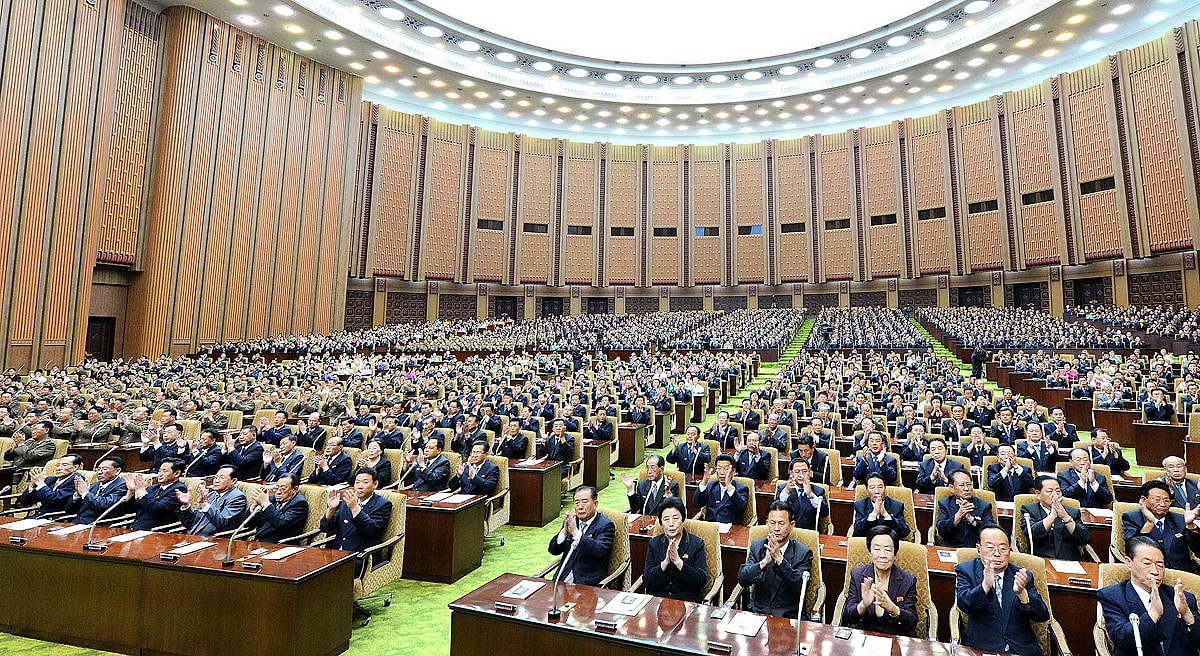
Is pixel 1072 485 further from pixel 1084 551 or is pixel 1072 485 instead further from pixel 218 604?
pixel 218 604

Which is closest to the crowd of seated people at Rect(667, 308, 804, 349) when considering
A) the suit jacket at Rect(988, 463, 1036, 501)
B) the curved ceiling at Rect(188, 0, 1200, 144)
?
the curved ceiling at Rect(188, 0, 1200, 144)

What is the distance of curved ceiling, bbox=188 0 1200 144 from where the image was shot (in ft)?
71.1

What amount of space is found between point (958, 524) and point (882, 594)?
1.67 meters

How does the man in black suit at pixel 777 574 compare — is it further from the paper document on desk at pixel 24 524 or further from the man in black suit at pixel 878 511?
the paper document on desk at pixel 24 524

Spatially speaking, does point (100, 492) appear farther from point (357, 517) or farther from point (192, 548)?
point (357, 517)

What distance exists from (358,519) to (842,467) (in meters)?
4.56

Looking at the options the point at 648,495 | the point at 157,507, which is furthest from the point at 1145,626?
the point at 157,507

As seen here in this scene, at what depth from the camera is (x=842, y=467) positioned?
653cm

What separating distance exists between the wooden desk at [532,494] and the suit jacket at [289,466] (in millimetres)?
1959

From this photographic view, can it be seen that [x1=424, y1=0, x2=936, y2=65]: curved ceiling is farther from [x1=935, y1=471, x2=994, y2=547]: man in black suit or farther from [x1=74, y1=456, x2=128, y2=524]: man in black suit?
[x1=935, y1=471, x2=994, y2=547]: man in black suit

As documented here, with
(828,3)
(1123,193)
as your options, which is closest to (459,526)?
(828,3)

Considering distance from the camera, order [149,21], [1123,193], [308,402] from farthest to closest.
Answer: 1. [1123,193]
2. [149,21]
3. [308,402]

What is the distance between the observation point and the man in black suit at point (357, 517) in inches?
173

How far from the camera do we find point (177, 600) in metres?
3.53
